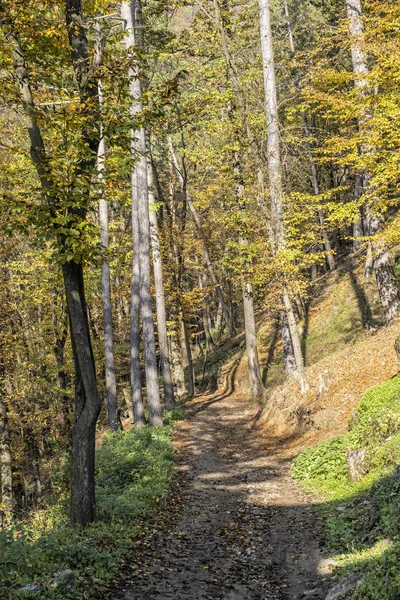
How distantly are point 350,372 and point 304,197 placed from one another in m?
5.52

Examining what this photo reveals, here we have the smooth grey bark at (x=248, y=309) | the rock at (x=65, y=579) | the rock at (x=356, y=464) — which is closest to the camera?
the rock at (x=65, y=579)

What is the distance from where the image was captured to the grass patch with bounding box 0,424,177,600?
6133 millimetres

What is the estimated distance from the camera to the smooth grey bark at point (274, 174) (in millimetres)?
16172

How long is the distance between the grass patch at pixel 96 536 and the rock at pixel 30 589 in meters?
0.04

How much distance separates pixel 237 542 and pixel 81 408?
327 centimetres

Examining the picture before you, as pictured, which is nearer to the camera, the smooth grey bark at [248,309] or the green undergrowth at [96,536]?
the green undergrowth at [96,536]

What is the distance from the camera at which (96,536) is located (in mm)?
7566

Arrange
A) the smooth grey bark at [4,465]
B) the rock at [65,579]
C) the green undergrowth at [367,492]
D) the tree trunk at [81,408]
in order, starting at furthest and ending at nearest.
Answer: the smooth grey bark at [4,465] → the tree trunk at [81,408] → the rock at [65,579] → the green undergrowth at [367,492]

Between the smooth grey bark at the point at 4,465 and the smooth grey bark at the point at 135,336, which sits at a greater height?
the smooth grey bark at the point at 135,336

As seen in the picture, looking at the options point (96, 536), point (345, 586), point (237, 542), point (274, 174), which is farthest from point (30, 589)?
point (274, 174)

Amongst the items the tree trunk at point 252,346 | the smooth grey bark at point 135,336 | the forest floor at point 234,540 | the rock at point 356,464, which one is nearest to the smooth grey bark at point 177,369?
the tree trunk at point 252,346

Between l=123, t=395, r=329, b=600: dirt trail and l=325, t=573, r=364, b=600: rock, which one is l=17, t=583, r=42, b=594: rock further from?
l=325, t=573, r=364, b=600: rock

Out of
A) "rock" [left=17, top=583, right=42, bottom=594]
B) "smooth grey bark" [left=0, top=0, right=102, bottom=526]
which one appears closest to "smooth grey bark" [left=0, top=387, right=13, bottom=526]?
"smooth grey bark" [left=0, top=0, right=102, bottom=526]

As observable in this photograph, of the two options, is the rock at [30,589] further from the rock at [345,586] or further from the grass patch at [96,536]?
the rock at [345,586]
